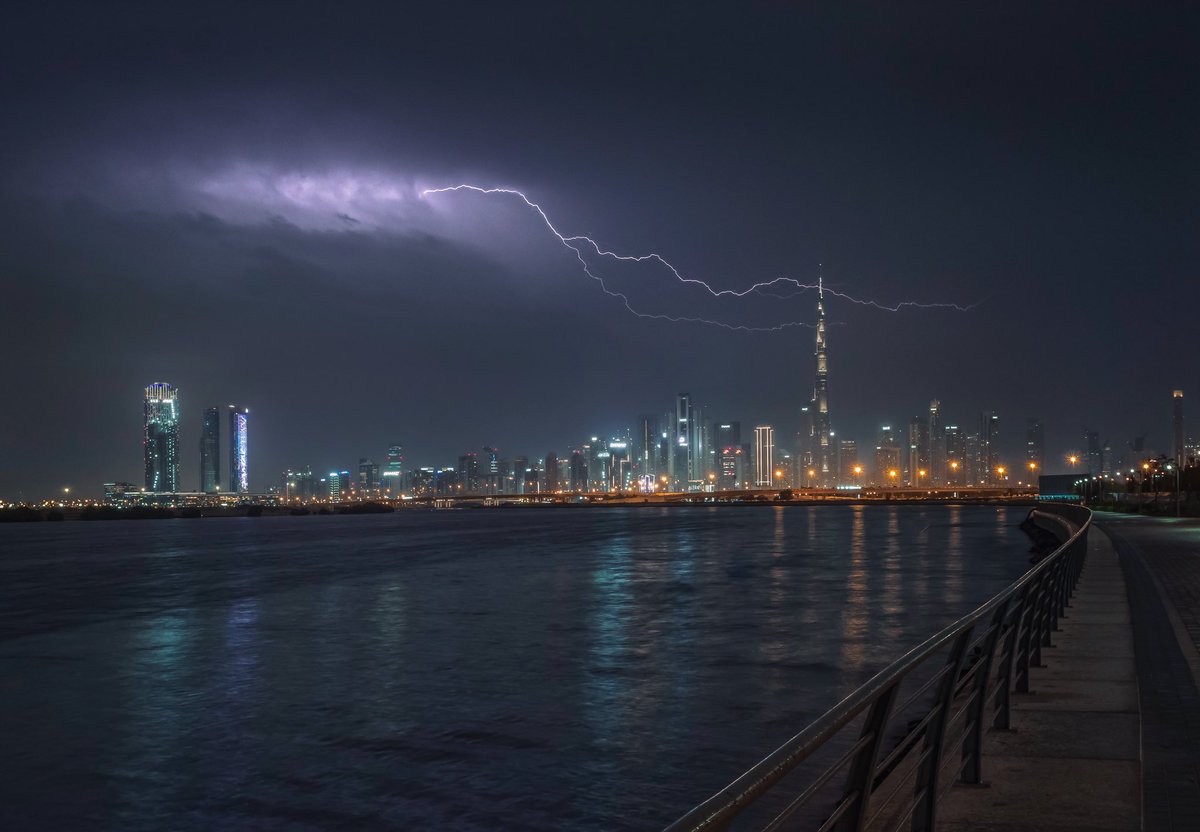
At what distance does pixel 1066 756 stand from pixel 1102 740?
65 cm

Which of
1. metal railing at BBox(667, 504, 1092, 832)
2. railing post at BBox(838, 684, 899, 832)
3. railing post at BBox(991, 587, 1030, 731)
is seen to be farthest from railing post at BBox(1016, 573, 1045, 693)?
railing post at BBox(838, 684, 899, 832)

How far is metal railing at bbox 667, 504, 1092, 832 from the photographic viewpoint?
3570 millimetres

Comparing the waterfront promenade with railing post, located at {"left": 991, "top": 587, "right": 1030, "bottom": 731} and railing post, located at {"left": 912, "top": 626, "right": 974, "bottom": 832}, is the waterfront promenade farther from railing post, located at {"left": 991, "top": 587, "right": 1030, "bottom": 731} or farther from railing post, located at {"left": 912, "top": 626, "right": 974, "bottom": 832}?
railing post, located at {"left": 912, "top": 626, "right": 974, "bottom": 832}

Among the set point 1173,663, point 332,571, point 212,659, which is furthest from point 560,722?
point 332,571

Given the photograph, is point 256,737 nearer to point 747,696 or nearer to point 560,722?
point 560,722

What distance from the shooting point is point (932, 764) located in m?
6.10

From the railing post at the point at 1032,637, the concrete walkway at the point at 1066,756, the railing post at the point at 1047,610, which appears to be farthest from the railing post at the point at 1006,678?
the railing post at the point at 1047,610

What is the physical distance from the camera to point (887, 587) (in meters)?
38.6

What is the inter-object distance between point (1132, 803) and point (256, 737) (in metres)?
12.8

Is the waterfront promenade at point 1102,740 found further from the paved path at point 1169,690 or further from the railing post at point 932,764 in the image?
the railing post at point 932,764

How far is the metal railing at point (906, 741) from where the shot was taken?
11.7 ft

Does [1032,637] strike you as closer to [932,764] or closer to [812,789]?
[932,764]

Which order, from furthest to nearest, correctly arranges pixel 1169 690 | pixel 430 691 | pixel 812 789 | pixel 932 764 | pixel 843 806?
1. pixel 430 691
2. pixel 1169 690
3. pixel 932 764
4. pixel 843 806
5. pixel 812 789

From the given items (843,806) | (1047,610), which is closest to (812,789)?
(843,806)
